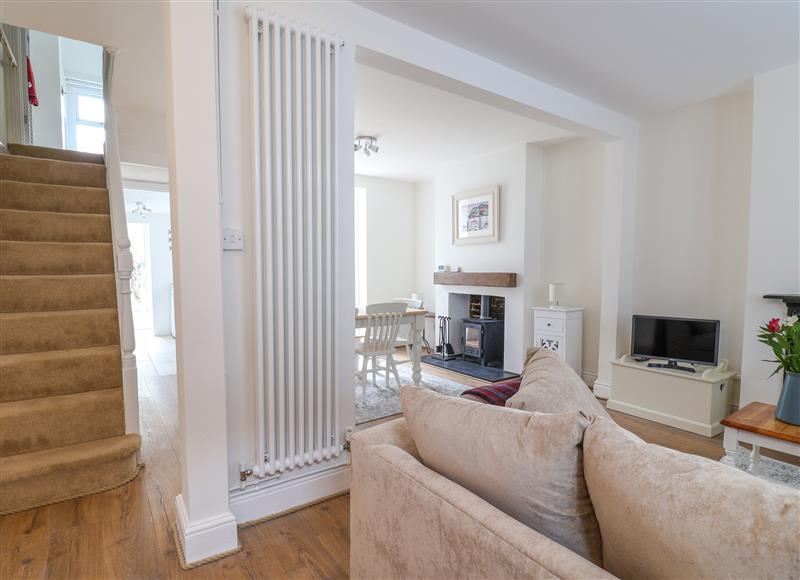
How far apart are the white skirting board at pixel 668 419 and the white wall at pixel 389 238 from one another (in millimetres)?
3612

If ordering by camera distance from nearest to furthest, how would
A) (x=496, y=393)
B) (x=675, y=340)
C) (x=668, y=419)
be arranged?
1. (x=496, y=393)
2. (x=668, y=419)
3. (x=675, y=340)

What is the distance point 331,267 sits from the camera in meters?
2.09

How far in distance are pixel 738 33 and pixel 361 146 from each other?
3046 millimetres

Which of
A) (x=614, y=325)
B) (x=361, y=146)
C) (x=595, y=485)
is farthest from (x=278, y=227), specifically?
(x=614, y=325)

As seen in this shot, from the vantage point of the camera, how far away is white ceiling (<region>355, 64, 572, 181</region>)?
3.18 metres

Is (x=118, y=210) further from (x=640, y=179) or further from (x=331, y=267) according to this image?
(x=640, y=179)

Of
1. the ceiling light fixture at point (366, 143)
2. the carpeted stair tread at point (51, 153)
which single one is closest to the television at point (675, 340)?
the ceiling light fixture at point (366, 143)

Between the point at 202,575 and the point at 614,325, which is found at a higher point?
the point at 614,325

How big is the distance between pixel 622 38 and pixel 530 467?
8.86ft

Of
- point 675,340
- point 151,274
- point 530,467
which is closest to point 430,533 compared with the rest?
point 530,467

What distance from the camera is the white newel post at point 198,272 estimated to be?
62.4 inches

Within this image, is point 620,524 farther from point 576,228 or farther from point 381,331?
point 576,228

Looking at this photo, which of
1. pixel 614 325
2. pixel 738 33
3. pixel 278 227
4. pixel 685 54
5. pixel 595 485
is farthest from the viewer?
pixel 614 325

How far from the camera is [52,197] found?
3.27m
